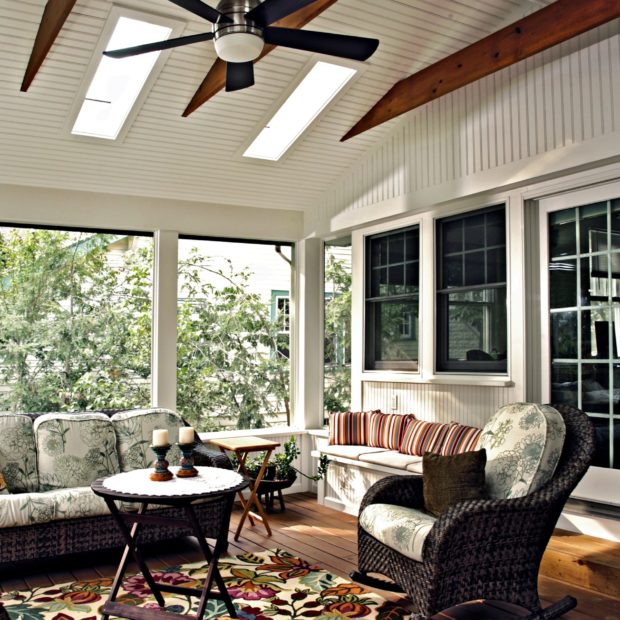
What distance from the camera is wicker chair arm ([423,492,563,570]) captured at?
10.4ft

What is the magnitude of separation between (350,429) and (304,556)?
146 cm

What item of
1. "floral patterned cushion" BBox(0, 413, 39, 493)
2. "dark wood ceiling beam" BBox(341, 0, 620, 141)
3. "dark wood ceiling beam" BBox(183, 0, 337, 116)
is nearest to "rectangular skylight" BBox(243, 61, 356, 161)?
Result: "dark wood ceiling beam" BBox(341, 0, 620, 141)

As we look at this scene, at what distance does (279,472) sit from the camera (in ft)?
19.7

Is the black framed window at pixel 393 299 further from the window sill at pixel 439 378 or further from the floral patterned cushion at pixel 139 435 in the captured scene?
the floral patterned cushion at pixel 139 435

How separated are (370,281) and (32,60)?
322 centimetres

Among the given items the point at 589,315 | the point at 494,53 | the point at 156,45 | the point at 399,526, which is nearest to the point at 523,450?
the point at 399,526

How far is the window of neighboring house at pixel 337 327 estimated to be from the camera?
6625 millimetres

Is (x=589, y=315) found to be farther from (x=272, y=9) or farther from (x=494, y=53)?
(x=272, y=9)

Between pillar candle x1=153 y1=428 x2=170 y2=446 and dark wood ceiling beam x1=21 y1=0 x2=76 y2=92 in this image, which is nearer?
pillar candle x1=153 y1=428 x2=170 y2=446

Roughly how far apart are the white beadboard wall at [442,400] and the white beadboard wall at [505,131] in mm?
1411

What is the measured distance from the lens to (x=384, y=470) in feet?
17.3

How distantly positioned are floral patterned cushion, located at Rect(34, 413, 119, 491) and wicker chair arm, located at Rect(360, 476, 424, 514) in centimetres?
196

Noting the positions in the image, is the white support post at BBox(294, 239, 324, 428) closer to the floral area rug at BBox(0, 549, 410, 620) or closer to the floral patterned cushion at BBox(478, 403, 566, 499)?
the floral area rug at BBox(0, 549, 410, 620)

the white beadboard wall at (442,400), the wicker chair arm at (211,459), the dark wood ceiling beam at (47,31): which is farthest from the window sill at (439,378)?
the dark wood ceiling beam at (47,31)
